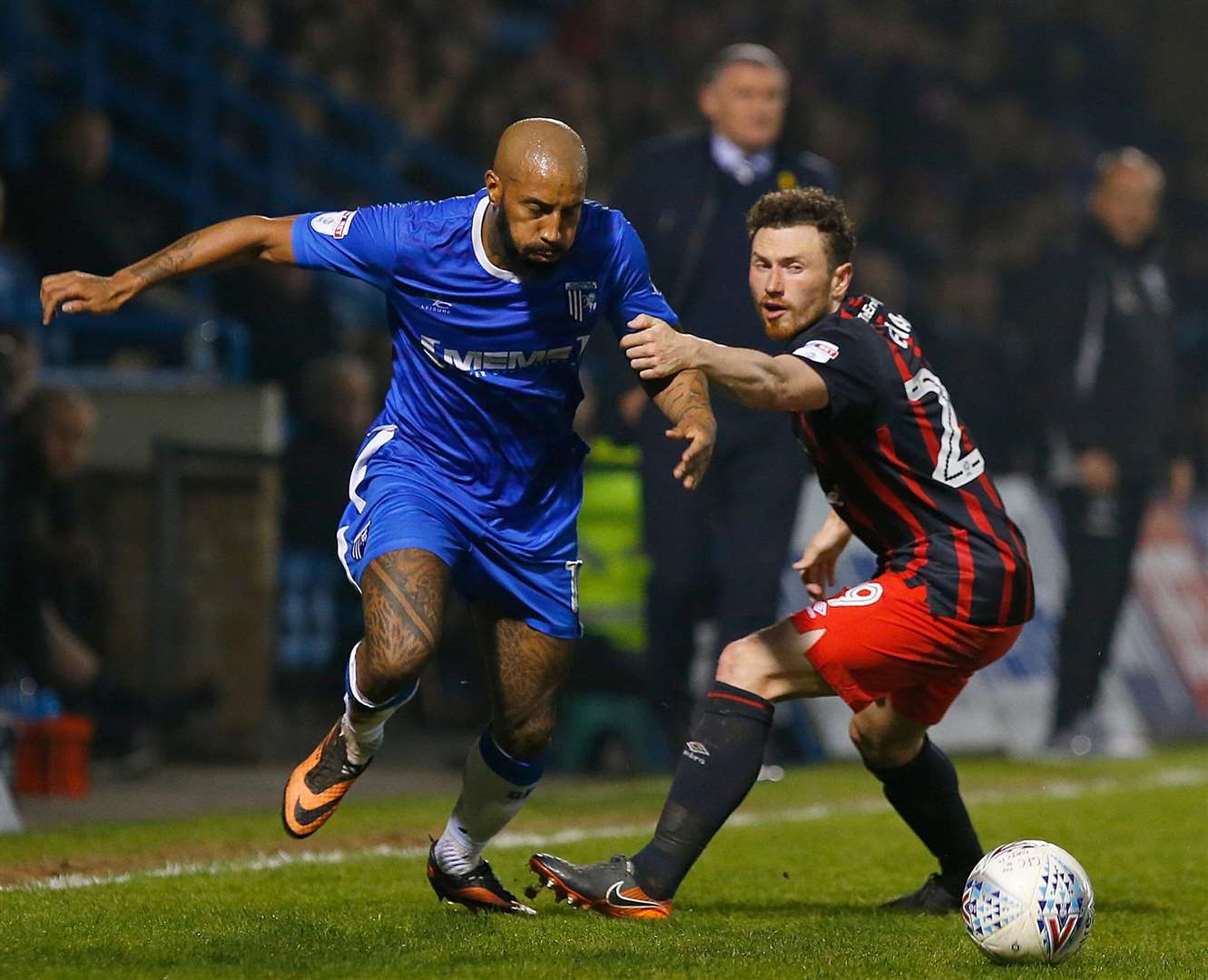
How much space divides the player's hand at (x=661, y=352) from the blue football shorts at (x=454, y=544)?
0.89m

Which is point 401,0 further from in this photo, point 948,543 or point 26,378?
point 948,543

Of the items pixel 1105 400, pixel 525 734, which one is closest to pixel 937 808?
pixel 525 734

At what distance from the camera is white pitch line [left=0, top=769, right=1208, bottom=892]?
6.42m

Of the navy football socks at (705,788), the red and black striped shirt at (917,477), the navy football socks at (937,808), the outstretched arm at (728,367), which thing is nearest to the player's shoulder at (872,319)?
the red and black striped shirt at (917,477)

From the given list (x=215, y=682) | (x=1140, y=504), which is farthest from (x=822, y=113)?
(x=215, y=682)

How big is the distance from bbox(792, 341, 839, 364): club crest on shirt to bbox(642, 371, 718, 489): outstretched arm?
262 mm

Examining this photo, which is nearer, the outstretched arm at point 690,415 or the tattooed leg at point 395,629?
the outstretched arm at point 690,415

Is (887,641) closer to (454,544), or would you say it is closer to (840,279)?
(840,279)

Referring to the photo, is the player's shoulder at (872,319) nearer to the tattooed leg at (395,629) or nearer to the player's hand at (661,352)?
the player's hand at (661,352)

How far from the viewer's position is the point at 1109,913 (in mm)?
6102

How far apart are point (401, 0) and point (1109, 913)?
34.9ft

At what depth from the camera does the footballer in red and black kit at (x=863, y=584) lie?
5.57m

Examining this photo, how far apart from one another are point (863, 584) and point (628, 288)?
104cm

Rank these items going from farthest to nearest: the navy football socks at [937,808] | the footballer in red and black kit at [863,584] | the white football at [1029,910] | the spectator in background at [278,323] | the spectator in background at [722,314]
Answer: the spectator in background at [278,323], the spectator in background at [722,314], the navy football socks at [937,808], the footballer in red and black kit at [863,584], the white football at [1029,910]
